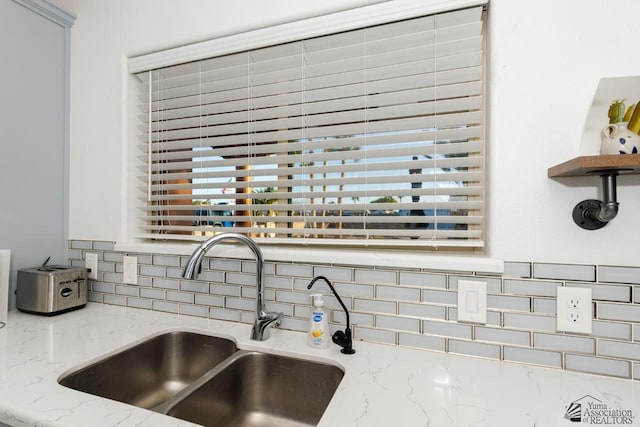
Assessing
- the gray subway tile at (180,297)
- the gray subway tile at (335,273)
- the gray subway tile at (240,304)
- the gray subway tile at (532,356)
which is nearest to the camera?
the gray subway tile at (532,356)

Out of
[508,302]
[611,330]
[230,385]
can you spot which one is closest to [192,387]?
[230,385]

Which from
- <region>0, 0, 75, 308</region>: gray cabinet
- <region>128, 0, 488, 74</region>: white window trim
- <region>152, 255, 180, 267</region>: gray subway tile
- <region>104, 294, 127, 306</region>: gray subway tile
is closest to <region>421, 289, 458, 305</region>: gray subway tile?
<region>128, 0, 488, 74</region>: white window trim

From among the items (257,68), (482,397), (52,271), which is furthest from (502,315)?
(52,271)

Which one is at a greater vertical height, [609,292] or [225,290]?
[609,292]

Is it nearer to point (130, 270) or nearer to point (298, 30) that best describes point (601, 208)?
point (298, 30)

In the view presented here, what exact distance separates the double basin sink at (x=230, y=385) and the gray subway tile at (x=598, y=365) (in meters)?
0.68

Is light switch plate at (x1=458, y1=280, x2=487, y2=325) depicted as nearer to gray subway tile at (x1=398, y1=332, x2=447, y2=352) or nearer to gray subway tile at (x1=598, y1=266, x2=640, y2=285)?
gray subway tile at (x1=398, y1=332, x2=447, y2=352)

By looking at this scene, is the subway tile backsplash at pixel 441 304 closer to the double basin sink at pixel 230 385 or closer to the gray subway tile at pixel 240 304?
the gray subway tile at pixel 240 304

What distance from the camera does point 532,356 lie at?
1.00m

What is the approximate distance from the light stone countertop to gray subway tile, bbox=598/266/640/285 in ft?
0.91

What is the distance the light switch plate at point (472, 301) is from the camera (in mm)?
1043

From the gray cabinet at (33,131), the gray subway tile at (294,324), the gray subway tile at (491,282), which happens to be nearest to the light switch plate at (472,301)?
the gray subway tile at (491,282)

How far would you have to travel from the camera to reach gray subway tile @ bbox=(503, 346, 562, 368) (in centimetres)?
98

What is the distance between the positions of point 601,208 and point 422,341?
2.11ft
